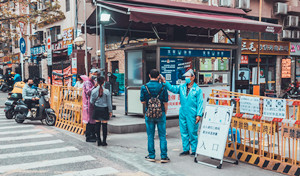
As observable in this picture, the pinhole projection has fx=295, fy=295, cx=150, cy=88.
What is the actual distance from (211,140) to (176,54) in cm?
506

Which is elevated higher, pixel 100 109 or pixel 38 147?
pixel 100 109

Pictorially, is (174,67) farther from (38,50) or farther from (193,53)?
(38,50)

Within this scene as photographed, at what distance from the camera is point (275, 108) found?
5.50 m

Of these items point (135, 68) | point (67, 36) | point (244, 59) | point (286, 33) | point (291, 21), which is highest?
point (291, 21)

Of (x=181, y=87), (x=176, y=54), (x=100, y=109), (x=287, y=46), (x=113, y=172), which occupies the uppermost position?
(x=287, y=46)

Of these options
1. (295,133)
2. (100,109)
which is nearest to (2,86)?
(100,109)

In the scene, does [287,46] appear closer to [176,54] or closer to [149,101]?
[176,54]

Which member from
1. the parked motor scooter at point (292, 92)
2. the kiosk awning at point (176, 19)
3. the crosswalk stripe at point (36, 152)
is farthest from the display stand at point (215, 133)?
the parked motor scooter at point (292, 92)

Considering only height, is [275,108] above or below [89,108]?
above

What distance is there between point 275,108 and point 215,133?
49.5 inches

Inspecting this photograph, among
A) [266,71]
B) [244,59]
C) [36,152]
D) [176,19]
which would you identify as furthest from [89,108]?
[266,71]

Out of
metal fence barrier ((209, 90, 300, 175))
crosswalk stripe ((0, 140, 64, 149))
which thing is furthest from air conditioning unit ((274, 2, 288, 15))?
crosswalk stripe ((0, 140, 64, 149))

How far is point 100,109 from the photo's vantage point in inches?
292

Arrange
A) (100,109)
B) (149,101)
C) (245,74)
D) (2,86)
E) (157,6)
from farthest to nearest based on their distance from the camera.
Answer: (2,86)
(245,74)
(157,6)
(100,109)
(149,101)
